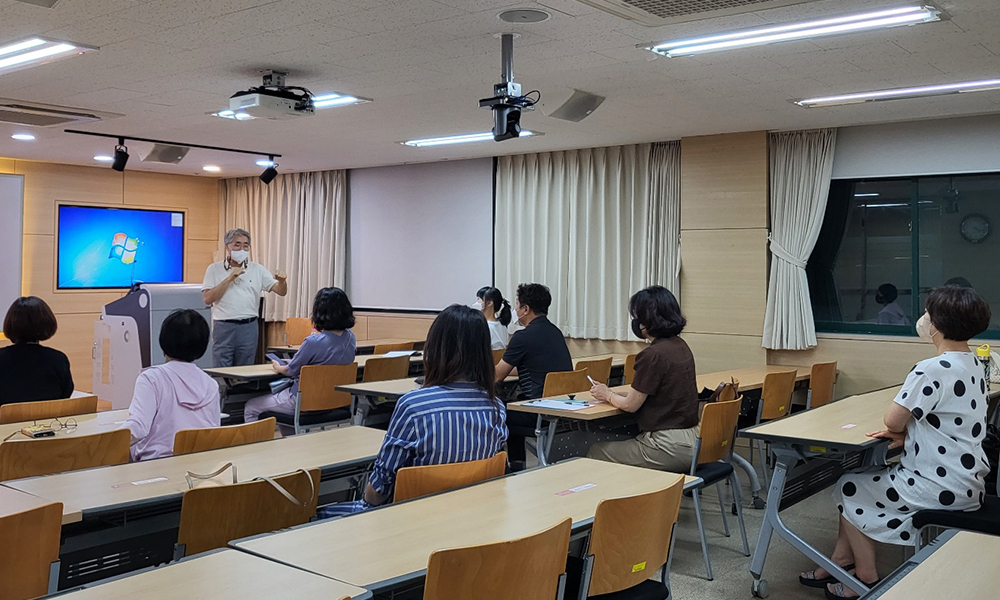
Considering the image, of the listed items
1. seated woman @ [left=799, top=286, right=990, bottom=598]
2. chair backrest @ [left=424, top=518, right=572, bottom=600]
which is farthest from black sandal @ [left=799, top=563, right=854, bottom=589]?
chair backrest @ [left=424, top=518, right=572, bottom=600]

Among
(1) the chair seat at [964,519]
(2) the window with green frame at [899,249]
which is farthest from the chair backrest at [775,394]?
(1) the chair seat at [964,519]

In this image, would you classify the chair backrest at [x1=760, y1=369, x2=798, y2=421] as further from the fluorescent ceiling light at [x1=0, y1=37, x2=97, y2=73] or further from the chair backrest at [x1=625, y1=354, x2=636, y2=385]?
the fluorescent ceiling light at [x1=0, y1=37, x2=97, y2=73]

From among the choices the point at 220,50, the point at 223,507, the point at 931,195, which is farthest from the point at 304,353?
the point at 931,195

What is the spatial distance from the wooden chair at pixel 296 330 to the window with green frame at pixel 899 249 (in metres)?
5.39

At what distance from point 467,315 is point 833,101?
13.0 ft

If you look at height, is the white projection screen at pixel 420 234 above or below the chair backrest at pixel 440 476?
above

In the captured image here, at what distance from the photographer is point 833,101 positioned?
19.0 feet

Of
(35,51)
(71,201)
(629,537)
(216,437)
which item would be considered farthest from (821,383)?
(71,201)

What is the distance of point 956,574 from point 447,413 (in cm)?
152

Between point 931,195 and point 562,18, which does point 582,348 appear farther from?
point 562,18

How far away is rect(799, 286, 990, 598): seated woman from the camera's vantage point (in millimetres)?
3479

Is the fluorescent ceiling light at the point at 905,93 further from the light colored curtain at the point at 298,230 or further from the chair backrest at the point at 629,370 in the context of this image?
the light colored curtain at the point at 298,230

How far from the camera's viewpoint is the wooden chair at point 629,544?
2.28 m

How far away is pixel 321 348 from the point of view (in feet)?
18.7
